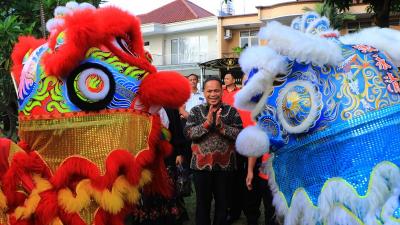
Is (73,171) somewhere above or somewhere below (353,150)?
below

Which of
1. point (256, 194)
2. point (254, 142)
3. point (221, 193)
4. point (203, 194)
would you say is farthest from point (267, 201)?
point (254, 142)

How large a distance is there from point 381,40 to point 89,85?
4.44 feet

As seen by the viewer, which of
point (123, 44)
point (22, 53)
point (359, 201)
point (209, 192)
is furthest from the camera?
point (209, 192)

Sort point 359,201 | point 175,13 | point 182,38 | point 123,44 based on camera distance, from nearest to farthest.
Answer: point 359,201 < point 123,44 < point 182,38 < point 175,13

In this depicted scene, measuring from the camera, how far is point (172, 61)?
27.4m

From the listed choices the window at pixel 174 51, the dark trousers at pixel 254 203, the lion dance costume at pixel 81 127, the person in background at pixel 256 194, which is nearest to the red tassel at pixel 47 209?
the lion dance costume at pixel 81 127

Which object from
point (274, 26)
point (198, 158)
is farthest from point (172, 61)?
point (274, 26)

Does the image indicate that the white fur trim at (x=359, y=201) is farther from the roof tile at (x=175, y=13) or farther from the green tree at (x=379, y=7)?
the roof tile at (x=175, y=13)

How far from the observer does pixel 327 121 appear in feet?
6.20

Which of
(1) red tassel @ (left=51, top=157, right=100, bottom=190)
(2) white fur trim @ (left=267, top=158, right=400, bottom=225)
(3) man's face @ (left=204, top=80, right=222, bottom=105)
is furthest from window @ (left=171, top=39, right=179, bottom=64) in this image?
(2) white fur trim @ (left=267, top=158, right=400, bottom=225)

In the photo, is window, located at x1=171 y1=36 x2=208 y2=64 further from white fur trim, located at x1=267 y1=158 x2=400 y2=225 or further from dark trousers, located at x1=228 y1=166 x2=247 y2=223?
white fur trim, located at x1=267 y1=158 x2=400 y2=225

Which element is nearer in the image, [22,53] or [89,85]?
[89,85]

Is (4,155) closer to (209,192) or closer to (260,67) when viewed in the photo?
(260,67)

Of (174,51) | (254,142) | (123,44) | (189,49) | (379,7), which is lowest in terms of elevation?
(254,142)
